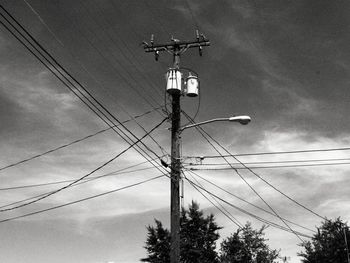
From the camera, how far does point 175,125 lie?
46.3 feet

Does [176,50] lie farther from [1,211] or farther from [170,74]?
[1,211]

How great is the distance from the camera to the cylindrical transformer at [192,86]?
14.5 meters

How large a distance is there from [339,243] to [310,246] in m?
3.44

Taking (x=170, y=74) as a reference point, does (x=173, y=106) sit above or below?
below

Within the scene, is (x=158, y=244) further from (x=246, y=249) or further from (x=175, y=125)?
(x=175, y=125)

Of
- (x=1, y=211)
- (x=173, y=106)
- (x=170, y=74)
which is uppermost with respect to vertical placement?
(x=170, y=74)

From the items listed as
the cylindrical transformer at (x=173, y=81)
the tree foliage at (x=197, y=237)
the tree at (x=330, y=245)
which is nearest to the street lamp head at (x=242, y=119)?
the cylindrical transformer at (x=173, y=81)

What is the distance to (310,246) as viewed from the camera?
42.0 meters

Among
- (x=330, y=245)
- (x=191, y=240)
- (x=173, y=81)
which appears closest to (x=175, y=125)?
(x=173, y=81)

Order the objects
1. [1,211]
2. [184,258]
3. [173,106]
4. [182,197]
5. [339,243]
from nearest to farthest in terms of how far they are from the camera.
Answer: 1. [182,197]
2. [173,106]
3. [1,211]
4. [339,243]
5. [184,258]

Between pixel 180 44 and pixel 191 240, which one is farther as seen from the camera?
pixel 191 240

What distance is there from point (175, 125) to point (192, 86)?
1.68 m

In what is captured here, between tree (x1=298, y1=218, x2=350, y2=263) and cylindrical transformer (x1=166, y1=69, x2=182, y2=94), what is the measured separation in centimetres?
3042

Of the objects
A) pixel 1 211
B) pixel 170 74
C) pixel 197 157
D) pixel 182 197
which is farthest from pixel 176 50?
pixel 1 211
